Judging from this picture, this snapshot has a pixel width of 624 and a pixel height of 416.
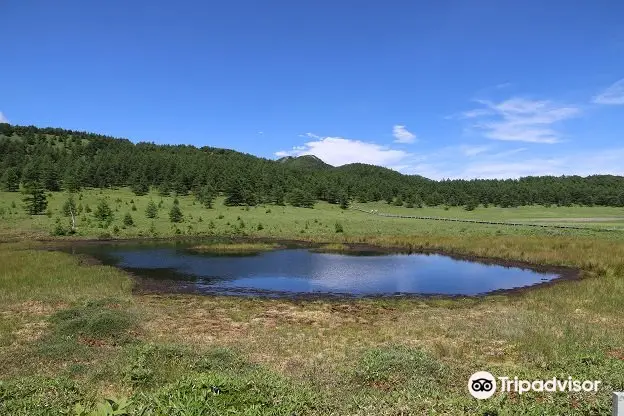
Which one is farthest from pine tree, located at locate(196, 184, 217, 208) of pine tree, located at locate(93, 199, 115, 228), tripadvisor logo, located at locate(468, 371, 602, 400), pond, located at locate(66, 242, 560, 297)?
tripadvisor logo, located at locate(468, 371, 602, 400)

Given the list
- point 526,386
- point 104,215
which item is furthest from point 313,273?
point 104,215

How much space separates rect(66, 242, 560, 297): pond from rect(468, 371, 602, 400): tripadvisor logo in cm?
1904

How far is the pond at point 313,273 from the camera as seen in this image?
33.0m

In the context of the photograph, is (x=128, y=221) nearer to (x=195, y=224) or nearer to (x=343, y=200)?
(x=195, y=224)

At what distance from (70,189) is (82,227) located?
42.4 m

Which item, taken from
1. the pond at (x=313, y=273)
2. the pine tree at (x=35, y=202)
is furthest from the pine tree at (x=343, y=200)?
the pine tree at (x=35, y=202)

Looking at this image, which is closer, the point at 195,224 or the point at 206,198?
the point at 195,224

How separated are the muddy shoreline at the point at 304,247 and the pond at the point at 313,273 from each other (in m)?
0.34

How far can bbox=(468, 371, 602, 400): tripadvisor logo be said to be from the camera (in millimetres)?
11000

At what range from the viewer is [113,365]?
14.6 m

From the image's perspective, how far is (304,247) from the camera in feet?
192

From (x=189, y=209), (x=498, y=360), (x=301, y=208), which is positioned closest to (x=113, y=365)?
(x=498, y=360)

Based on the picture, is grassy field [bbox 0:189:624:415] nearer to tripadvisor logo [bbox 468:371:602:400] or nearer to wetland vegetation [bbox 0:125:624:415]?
wetland vegetation [bbox 0:125:624:415]

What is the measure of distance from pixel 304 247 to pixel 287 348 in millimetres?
40861
